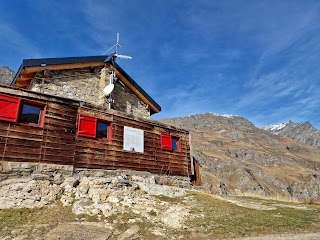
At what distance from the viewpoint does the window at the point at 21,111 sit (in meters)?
11.6

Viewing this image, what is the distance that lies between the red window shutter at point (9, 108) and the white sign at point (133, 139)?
627cm

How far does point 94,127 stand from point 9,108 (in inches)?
172

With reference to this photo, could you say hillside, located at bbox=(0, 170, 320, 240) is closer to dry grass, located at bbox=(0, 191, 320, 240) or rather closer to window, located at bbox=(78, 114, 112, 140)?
→ dry grass, located at bbox=(0, 191, 320, 240)

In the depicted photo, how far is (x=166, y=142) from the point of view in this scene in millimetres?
18500

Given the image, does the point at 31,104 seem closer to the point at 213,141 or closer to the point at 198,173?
the point at 198,173

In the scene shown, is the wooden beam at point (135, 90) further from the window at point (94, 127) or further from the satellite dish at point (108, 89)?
the window at point (94, 127)

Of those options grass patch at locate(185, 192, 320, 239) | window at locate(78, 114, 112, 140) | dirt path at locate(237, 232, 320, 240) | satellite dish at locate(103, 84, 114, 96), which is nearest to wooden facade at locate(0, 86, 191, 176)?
window at locate(78, 114, 112, 140)

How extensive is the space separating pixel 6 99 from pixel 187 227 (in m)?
9.70

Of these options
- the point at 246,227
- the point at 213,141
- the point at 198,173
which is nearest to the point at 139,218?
the point at 246,227

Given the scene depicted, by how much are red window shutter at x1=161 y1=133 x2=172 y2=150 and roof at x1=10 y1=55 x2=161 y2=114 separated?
17.4 ft

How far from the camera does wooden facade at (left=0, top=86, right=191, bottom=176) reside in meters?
11.7

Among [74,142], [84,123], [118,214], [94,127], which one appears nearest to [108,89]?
[94,127]

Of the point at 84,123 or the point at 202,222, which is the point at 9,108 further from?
the point at 202,222

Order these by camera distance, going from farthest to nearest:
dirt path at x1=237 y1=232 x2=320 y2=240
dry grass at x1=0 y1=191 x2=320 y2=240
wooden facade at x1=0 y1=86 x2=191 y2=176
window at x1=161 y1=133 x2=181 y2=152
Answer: window at x1=161 y1=133 x2=181 y2=152 → wooden facade at x1=0 y1=86 x2=191 y2=176 → dry grass at x1=0 y1=191 x2=320 y2=240 → dirt path at x1=237 y1=232 x2=320 y2=240
